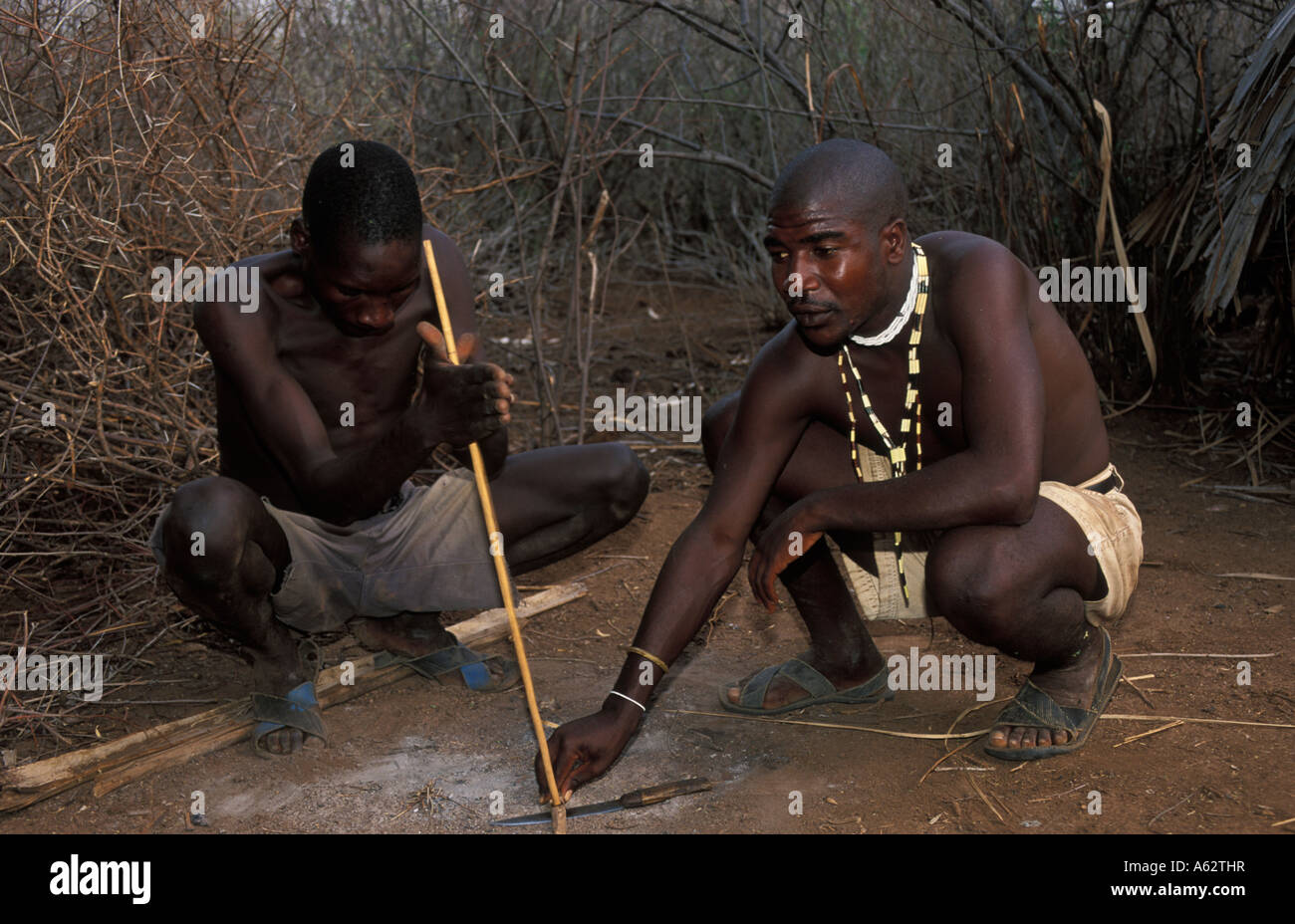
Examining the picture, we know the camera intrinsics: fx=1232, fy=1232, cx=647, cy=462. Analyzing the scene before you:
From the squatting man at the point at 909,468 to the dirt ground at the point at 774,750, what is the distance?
0.14 meters

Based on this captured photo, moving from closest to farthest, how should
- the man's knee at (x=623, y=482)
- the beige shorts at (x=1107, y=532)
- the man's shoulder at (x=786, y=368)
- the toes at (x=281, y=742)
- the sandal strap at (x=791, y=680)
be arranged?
the beige shorts at (x=1107, y=532)
the man's shoulder at (x=786, y=368)
the toes at (x=281, y=742)
the sandal strap at (x=791, y=680)
the man's knee at (x=623, y=482)

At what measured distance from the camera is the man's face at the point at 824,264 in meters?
2.31

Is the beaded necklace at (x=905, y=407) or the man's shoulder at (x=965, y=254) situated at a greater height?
the man's shoulder at (x=965, y=254)

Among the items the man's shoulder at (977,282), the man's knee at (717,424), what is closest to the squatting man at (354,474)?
the man's knee at (717,424)

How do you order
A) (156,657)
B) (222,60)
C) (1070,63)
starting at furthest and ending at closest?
(1070,63)
(222,60)
(156,657)

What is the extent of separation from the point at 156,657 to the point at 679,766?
1.58 meters

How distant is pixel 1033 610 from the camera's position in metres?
2.37

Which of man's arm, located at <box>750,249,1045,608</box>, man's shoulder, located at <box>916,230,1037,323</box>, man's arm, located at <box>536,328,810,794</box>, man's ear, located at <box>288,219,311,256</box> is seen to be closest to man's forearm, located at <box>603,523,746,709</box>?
man's arm, located at <box>536,328,810,794</box>

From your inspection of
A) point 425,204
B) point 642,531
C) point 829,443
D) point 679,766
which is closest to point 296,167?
point 425,204

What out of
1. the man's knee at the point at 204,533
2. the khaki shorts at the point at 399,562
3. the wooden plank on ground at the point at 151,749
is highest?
the man's knee at the point at 204,533

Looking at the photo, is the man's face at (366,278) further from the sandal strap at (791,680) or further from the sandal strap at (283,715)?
the sandal strap at (791,680)

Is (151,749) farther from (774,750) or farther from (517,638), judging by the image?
(774,750)

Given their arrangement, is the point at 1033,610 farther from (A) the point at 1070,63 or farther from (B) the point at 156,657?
(A) the point at 1070,63

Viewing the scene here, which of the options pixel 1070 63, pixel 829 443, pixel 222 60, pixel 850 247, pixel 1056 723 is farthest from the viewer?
pixel 1070 63
